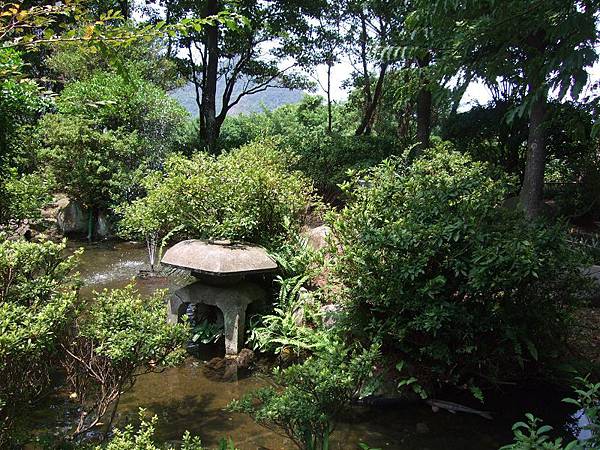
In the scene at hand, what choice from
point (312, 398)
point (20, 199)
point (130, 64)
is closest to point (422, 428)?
point (312, 398)

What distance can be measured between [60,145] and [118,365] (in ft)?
32.7

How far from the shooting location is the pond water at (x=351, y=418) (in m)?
3.96

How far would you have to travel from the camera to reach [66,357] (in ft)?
10.6

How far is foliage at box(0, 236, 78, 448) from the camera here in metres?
2.69

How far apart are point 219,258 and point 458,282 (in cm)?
249

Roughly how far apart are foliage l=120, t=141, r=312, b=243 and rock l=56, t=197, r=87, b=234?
6369 millimetres

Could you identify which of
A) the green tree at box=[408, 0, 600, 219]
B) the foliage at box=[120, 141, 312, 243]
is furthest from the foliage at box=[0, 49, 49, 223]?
the green tree at box=[408, 0, 600, 219]

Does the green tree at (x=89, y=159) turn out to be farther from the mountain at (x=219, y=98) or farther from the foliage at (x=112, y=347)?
the foliage at (x=112, y=347)

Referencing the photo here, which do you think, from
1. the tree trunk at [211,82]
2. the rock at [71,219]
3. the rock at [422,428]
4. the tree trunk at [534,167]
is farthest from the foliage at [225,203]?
the tree trunk at [211,82]

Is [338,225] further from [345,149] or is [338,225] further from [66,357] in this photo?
[345,149]

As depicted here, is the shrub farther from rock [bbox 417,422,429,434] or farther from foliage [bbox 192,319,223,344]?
rock [bbox 417,422,429,434]

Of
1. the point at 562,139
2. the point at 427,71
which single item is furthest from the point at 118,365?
the point at 562,139

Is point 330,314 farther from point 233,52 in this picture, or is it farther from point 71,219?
point 233,52

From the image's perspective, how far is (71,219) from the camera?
12234 mm
